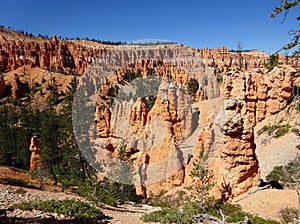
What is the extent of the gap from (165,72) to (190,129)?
5030cm

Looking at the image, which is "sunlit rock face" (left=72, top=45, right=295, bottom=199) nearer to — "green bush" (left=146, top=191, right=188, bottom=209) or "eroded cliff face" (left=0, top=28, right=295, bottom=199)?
"eroded cliff face" (left=0, top=28, right=295, bottom=199)

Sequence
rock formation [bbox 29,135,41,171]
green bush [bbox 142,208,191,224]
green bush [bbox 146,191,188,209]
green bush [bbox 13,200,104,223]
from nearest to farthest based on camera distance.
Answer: green bush [bbox 13,200,104,223], green bush [bbox 142,208,191,224], green bush [bbox 146,191,188,209], rock formation [bbox 29,135,41,171]

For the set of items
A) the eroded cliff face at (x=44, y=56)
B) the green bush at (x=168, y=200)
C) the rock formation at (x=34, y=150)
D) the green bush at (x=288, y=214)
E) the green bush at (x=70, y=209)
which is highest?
the eroded cliff face at (x=44, y=56)

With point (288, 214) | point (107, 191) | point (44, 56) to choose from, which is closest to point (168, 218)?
point (288, 214)

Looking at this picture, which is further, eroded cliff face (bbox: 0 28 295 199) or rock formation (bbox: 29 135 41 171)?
rock formation (bbox: 29 135 41 171)

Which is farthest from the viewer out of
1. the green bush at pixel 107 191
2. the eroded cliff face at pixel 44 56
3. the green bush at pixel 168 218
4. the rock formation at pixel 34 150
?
the eroded cliff face at pixel 44 56

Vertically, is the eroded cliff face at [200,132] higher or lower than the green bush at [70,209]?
higher

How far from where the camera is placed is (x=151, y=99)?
38094mm

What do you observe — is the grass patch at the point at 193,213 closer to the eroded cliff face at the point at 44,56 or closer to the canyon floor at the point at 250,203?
the canyon floor at the point at 250,203

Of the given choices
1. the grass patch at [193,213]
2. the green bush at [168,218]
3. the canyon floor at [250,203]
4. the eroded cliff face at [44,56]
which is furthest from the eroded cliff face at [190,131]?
the eroded cliff face at [44,56]

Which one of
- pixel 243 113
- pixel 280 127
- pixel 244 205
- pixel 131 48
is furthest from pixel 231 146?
pixel 131 48

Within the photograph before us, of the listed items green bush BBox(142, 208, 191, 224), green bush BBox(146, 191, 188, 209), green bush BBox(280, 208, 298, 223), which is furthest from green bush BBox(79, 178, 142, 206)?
green bush BBox(280, 208, 298, 223)

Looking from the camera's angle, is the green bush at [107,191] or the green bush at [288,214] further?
the green bush at [107,191]

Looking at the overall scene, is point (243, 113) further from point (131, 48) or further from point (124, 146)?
point (131, 48)
